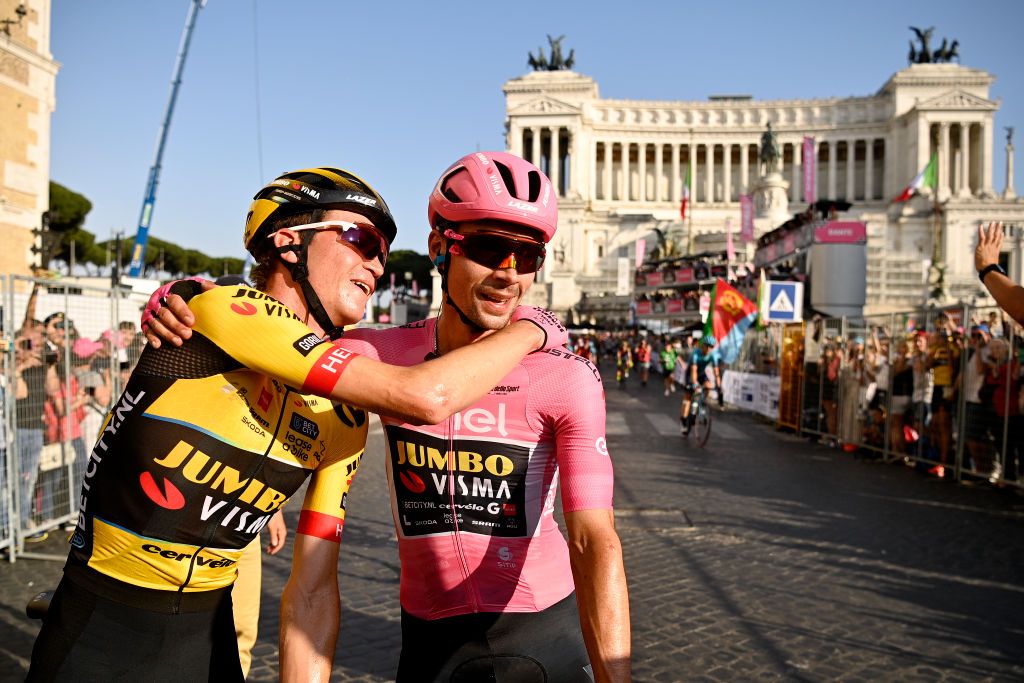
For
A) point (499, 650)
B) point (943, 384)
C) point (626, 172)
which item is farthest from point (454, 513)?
point (626, 172)

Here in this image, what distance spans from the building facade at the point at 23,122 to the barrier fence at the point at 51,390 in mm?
9302

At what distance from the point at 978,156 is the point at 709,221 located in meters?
24.1

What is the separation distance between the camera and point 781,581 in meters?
6.07

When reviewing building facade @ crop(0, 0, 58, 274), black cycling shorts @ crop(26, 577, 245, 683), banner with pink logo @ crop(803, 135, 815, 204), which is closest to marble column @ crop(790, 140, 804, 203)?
banner with pink logo @ crop(803, 135, 815, 204)

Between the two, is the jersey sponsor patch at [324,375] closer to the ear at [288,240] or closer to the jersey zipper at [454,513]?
the jersey zipper at [454,513]

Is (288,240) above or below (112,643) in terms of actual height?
above

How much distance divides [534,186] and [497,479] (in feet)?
2.48

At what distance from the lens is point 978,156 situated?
7150 centimetres

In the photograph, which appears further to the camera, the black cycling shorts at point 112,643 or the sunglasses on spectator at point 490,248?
the sunglasses on spectator at point 490,248

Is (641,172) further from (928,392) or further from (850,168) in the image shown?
(928,392)

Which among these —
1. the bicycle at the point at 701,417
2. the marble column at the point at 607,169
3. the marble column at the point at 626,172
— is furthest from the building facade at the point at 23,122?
the marble column at the point at 626,172

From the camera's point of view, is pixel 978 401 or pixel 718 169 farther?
pixel 718 169

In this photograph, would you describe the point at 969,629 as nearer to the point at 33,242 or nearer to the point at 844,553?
the point at 844,553

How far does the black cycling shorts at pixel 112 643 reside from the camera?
1.76 meters
